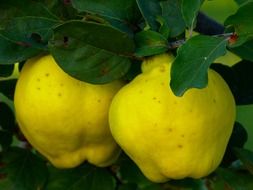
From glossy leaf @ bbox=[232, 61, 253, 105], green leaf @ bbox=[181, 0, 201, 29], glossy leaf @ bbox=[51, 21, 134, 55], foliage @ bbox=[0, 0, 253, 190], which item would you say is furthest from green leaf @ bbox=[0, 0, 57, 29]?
glossy leaf @ bbox=[232, 61, 253, 105]

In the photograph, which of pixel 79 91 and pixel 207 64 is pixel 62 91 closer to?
pixel 79 91

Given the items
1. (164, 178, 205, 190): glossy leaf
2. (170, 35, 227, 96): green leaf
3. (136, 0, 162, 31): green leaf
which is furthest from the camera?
(164, 178, 205, 190): glossy leaf

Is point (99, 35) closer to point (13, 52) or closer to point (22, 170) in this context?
point (13, 52)

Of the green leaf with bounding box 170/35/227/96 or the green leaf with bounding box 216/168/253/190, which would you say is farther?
the green leaf with bounding box 216/168/253/190

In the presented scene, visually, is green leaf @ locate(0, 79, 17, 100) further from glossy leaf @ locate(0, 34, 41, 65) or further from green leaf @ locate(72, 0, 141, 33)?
green leaf @ locate(72, 0, 141, 33)

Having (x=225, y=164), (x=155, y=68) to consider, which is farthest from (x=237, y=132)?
(x=155, y=68)

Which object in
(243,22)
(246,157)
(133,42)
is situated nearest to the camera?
(243,22)

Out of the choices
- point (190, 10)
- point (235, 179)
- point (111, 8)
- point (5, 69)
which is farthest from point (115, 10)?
point (235, 179)
